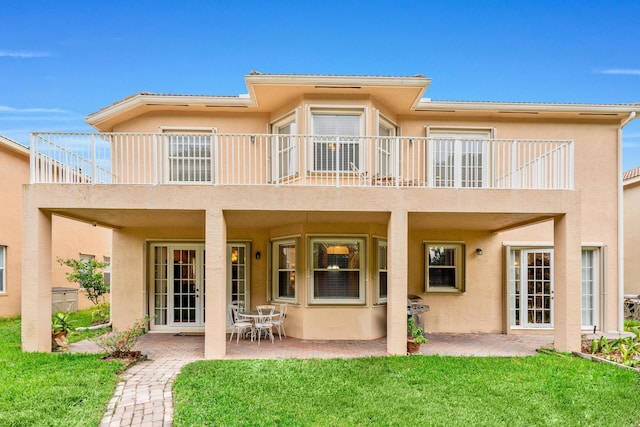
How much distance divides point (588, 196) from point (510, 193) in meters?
4.86

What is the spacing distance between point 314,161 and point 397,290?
12.6ft

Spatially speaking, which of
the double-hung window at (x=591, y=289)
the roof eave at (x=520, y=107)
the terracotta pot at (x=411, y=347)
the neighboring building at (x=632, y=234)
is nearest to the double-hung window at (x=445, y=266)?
the terracotta pot at (x=411, y=347)

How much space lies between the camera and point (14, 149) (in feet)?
→ 45.2

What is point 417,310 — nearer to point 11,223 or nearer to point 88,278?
point 88,278

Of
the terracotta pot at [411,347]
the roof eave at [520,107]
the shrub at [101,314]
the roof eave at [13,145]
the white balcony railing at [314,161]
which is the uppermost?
the roof eave at [520,107]

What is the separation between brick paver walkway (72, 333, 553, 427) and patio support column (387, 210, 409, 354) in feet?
2.05

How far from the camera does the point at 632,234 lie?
49.3ft

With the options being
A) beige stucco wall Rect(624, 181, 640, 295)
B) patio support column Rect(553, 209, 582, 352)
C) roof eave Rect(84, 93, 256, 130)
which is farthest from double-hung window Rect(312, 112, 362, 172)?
beige stucco wall Rect(624, 181, 640, 295)

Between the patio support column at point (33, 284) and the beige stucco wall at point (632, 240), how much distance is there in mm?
18921

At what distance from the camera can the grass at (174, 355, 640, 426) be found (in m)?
4.95

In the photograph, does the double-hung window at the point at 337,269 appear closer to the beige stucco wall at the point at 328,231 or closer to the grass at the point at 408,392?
the beige stucco wall at the point at 328,231

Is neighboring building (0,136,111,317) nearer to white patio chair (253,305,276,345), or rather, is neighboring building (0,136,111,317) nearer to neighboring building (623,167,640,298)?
white patio chair (253,305,276,345)

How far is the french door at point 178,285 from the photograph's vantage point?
35.7 ft

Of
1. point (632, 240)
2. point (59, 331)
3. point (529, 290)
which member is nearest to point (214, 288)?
point (59, 331)
